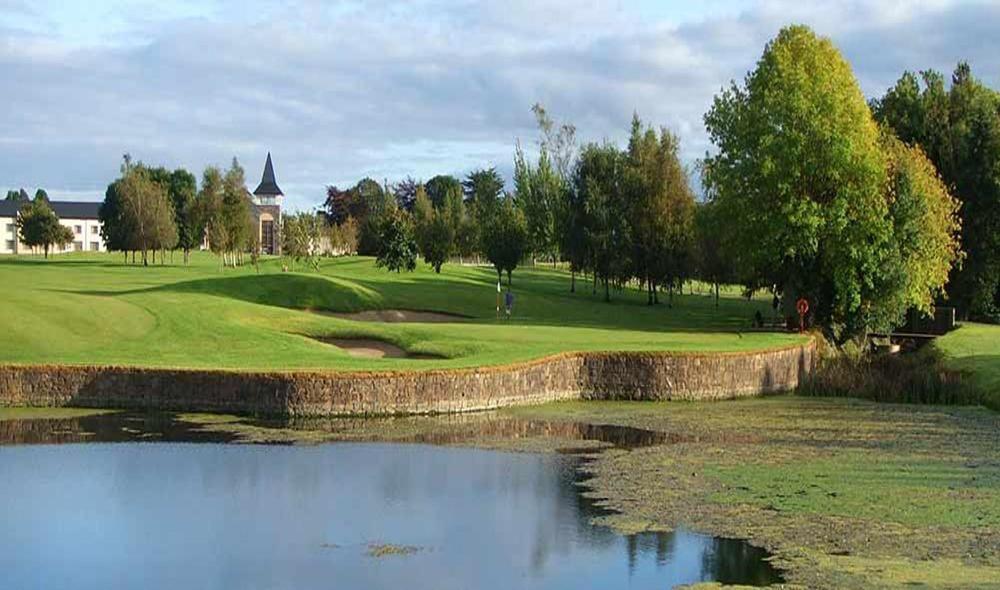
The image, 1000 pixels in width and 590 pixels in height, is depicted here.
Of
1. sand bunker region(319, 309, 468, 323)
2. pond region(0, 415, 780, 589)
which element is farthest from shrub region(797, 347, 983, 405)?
sand bunker region(319, 309, 468, 323)

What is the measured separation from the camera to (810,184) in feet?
172

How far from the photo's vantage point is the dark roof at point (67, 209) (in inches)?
6545

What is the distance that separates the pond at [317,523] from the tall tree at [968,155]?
4040cm

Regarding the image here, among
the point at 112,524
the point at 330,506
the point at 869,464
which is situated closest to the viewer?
the point at 112,524

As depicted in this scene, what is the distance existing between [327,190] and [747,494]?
167671 mm

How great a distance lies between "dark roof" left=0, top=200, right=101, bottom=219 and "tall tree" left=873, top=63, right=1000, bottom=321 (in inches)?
5120

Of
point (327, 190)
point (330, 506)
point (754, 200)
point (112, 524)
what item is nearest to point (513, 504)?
point (330, 506)

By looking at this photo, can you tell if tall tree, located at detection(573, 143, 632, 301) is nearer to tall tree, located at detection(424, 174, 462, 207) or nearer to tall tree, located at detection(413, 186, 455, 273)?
tall tree, located at detection(413, 186, 455, 273)

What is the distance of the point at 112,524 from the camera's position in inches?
769

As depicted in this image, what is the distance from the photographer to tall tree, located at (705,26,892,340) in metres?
49.6

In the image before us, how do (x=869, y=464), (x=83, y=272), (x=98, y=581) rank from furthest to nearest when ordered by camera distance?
(x=83, y=272) < (x=869, y=464) < (x=98, y=581)

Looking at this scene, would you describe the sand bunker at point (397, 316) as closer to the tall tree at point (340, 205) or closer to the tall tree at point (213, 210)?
the tall tree at point (213, 210)

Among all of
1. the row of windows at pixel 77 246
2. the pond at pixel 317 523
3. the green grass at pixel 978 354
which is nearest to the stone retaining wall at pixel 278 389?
the pond at pixel 317 523

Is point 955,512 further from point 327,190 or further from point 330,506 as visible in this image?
point 327,190
